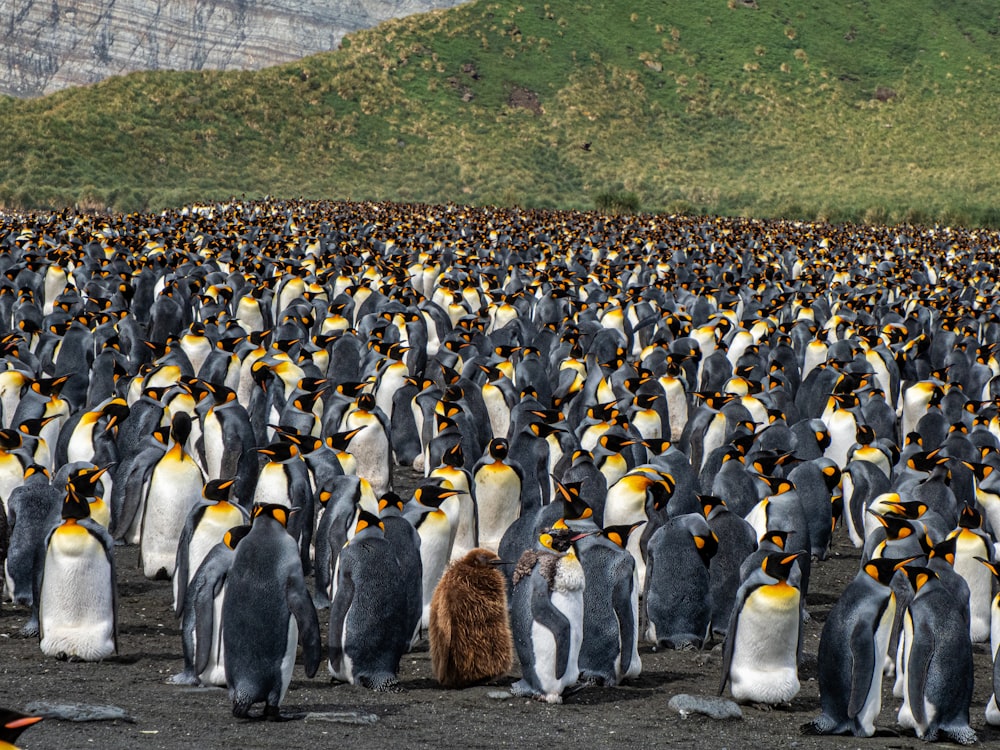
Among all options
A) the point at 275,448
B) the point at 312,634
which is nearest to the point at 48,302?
the point at 275,448

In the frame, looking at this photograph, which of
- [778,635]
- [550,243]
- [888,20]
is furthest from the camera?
[888,20]

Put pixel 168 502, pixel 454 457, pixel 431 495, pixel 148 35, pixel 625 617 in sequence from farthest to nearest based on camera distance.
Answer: pixel 148 35, pixel 454 457, pixel 168 502, pixel 431 495, pixel 625 617

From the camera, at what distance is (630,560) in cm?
537

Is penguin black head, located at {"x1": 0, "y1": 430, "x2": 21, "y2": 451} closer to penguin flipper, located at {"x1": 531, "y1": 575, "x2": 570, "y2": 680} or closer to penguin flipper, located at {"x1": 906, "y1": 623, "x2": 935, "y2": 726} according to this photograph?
penguin flipper, located at {"x1": 531, "y1": 575, "x2": 570, "y2": 680}

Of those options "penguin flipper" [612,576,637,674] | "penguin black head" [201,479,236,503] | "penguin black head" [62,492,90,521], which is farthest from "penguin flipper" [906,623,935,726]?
"penguin black head" [62,492,90,521]

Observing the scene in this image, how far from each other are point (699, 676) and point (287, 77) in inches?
2087

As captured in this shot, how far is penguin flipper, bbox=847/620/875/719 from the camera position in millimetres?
4707

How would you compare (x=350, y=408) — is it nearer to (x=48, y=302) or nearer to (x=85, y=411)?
(x=85, y=411)

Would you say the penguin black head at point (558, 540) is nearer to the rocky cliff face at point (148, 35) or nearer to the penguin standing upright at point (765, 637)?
the penguin standing upright at point (765, 637)

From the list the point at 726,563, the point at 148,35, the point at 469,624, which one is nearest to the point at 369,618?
the point at 469,624

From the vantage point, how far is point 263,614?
4555mm

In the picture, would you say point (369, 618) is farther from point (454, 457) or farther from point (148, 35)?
point (148, 35)

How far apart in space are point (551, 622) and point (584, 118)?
5449cm

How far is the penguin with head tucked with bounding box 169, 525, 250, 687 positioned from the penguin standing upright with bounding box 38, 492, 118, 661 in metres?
0.48
